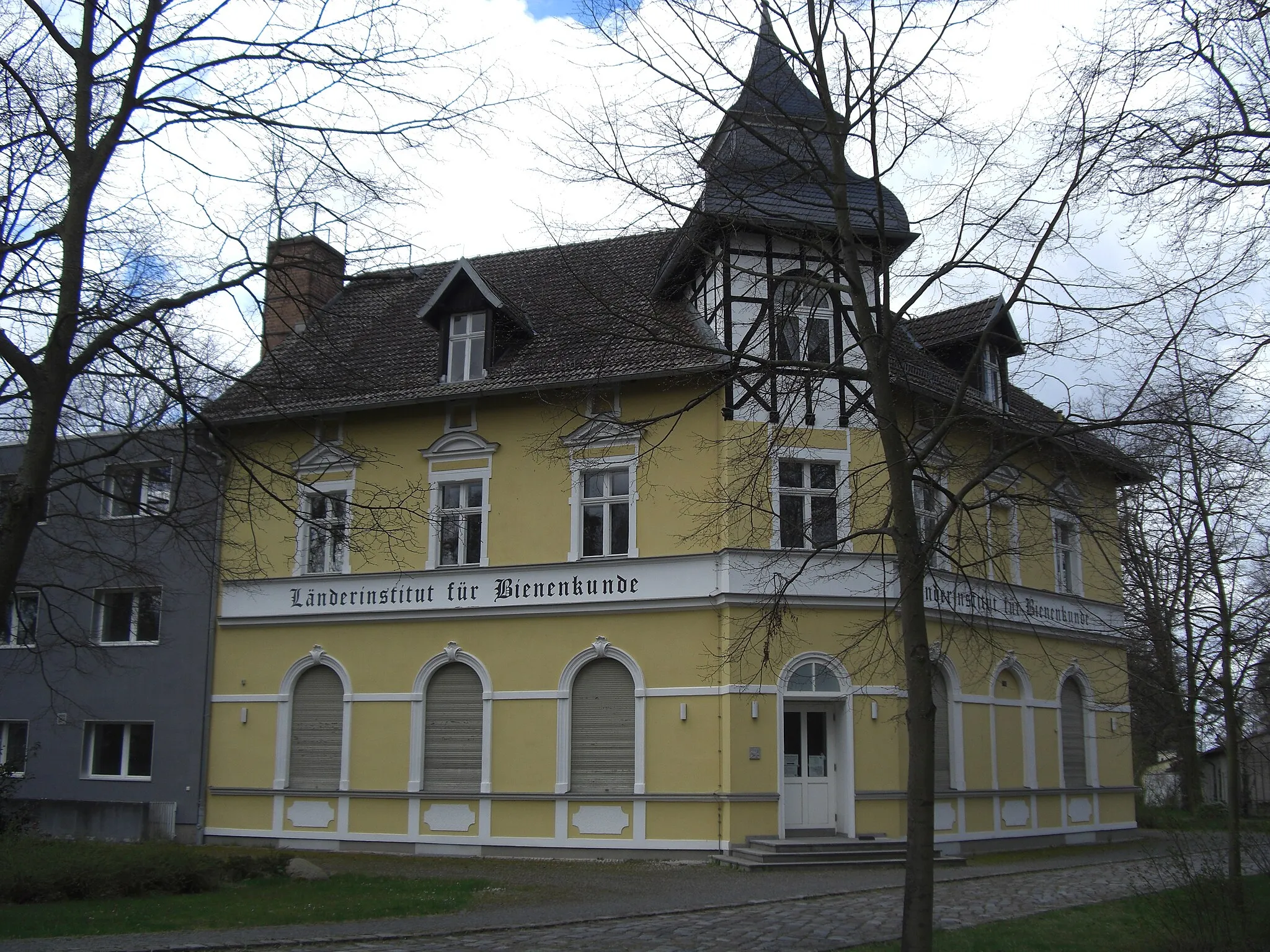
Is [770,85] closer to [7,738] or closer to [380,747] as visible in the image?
[380,747]

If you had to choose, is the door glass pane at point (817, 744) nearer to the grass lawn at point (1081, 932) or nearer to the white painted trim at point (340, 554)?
the grass lawn at point (1081, 932)

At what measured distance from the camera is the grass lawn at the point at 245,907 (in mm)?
12656

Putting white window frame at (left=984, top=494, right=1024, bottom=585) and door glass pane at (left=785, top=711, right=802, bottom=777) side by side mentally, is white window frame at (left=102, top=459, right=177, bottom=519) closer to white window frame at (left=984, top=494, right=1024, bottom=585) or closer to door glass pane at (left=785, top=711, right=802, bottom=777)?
white window frame at (left=984, top=494, right=1024, bottom=585)

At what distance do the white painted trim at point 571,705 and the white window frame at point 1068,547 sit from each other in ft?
22.6

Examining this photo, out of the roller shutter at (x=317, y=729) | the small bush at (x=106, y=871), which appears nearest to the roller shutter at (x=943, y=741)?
the roller shutter at (x=317, y=729)

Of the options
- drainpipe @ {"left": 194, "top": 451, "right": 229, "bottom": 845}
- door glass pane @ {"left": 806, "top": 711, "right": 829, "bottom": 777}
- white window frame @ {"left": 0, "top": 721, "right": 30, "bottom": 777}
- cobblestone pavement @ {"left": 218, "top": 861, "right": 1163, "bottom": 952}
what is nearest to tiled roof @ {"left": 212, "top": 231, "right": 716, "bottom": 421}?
drainpipe @ {"left": 194, "top": 451, "right": 229, "bottom": 845}

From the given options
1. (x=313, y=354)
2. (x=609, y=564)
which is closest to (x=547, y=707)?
(x=609, y=564)

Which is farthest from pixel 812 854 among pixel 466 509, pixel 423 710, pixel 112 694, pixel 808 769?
pixel 112 694

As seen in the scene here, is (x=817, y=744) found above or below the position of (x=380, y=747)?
above

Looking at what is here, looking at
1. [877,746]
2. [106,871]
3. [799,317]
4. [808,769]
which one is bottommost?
[106,871]

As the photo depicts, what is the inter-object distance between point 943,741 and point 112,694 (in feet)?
52.8

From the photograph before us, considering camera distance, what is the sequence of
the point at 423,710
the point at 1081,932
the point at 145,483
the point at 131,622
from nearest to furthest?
the point at 1081,932 < the point at 145,483 < the point at 423,710 < the point at 131,622

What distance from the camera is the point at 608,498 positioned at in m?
21.4

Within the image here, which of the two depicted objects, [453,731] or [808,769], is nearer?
[808,769]
